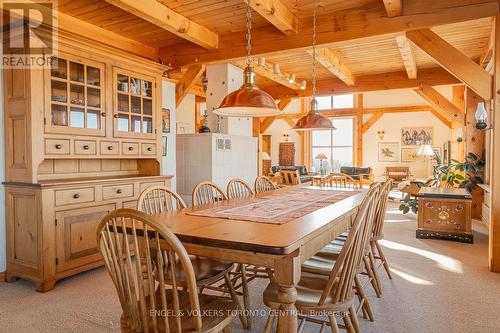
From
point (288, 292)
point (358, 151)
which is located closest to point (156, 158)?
point (288, 292)

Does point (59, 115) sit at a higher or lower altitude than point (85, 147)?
higher

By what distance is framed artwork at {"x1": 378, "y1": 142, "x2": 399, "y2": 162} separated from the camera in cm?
1252

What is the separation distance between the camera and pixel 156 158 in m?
4.10

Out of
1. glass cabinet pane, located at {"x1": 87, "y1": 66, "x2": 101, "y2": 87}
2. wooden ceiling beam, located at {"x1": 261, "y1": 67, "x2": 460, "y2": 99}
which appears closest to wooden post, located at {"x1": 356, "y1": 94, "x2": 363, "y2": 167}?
wooden ceiling beam, located at {"x1": 261, "y1": 67, "x2": 460, "y2": 99}

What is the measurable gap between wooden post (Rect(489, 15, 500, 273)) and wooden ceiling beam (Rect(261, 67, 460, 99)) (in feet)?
10.7

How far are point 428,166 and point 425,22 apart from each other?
972 cm

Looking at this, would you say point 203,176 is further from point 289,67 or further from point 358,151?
point 358,151

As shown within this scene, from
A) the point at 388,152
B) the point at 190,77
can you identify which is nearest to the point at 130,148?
the point at 190,77

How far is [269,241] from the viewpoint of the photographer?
5.04ft

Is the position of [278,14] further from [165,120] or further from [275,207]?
[275,207]

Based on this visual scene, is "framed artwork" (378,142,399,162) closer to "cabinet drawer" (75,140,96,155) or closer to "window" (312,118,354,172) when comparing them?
"window" (312,118,354,172)

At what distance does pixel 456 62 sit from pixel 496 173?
1275 millimetres

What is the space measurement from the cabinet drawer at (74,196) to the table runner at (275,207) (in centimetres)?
143

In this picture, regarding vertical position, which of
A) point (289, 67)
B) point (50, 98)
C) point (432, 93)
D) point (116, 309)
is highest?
point (289, 67)
